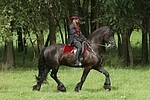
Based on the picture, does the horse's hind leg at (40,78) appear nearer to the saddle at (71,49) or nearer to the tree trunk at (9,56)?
the saddle at (71,49)

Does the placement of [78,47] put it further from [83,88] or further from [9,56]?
[9,56]

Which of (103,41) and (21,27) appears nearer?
(103,41)

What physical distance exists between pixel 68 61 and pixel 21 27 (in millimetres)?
11363

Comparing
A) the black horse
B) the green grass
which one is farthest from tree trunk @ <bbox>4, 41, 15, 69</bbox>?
the black horse

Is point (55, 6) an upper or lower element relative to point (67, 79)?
upper

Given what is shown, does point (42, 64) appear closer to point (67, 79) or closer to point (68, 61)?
point (68, 61)

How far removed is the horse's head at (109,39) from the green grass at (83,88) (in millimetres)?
1701

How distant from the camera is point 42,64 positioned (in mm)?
16094

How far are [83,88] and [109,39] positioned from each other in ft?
8.18

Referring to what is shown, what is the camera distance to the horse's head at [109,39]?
51.5 ft

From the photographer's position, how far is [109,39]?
1580cm

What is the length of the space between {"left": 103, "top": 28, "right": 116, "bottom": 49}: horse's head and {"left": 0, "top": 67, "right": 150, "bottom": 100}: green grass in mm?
1701

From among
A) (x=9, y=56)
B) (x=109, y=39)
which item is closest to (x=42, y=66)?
(x=109, y=39)

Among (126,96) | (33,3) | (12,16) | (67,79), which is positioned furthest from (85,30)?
(126,96)
